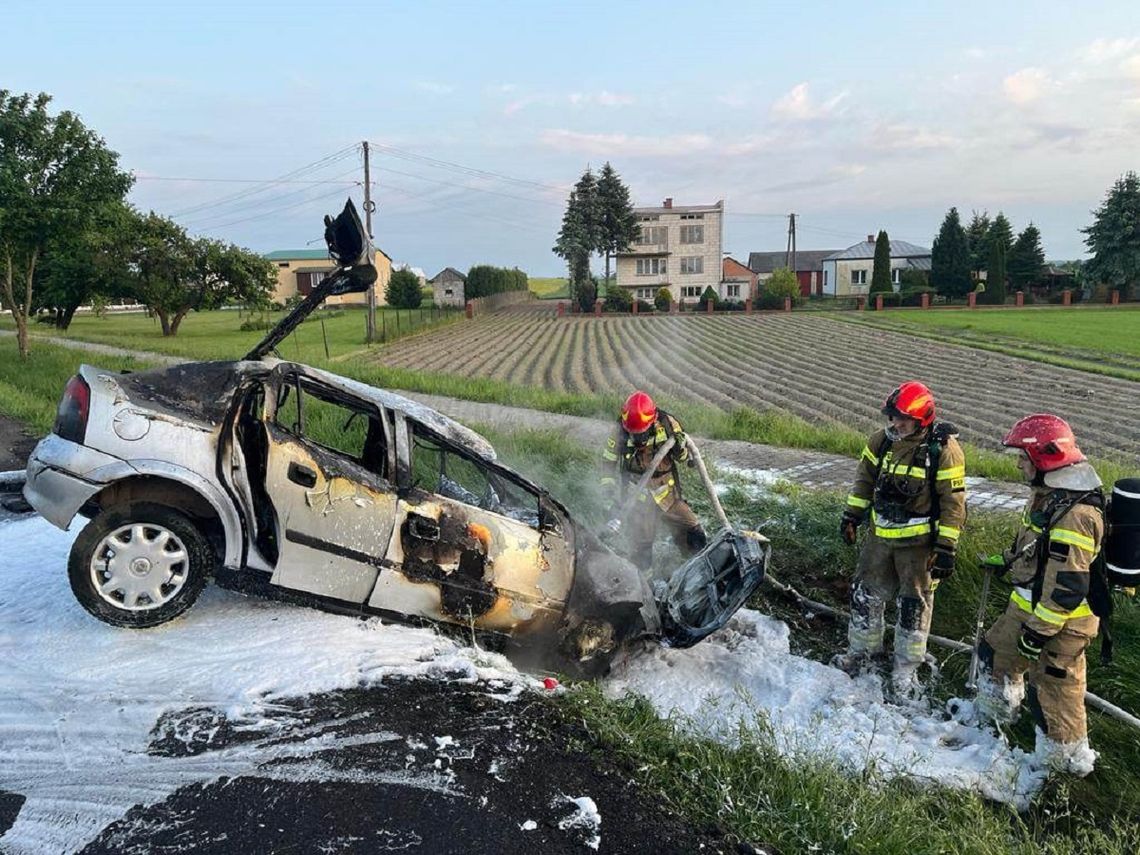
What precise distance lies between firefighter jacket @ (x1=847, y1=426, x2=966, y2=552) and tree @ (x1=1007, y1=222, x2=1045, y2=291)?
190 feet

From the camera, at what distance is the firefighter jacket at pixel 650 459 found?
6.58 meters

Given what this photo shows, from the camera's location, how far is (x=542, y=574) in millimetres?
4758

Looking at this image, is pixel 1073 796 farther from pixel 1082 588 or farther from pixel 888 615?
pixel 888 615

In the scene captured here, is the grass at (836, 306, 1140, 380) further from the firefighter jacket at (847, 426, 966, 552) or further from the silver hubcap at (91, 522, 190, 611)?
the silver hubcap at (91, 522, 190, 611)

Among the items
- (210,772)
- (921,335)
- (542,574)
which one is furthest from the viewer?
(921,335)

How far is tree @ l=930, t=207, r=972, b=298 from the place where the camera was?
55.1 m

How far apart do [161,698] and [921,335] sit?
35.8 m

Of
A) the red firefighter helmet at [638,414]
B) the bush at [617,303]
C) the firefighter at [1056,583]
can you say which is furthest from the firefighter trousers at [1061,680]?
the bush at [617,303]

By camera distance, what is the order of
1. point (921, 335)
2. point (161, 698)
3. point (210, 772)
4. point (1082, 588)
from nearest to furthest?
point (210, 772) → point (161, 698) → point (1082, 588) → point (921, 335)

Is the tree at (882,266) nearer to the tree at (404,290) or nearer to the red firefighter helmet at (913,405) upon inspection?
the tree at (404,290)

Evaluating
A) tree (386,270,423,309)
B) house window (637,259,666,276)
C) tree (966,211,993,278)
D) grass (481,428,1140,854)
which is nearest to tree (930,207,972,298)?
tree (966,211,993,278)

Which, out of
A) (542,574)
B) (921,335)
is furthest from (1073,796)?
(921,335)

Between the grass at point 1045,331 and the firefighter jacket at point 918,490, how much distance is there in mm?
20659

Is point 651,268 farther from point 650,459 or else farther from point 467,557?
point 467,557
